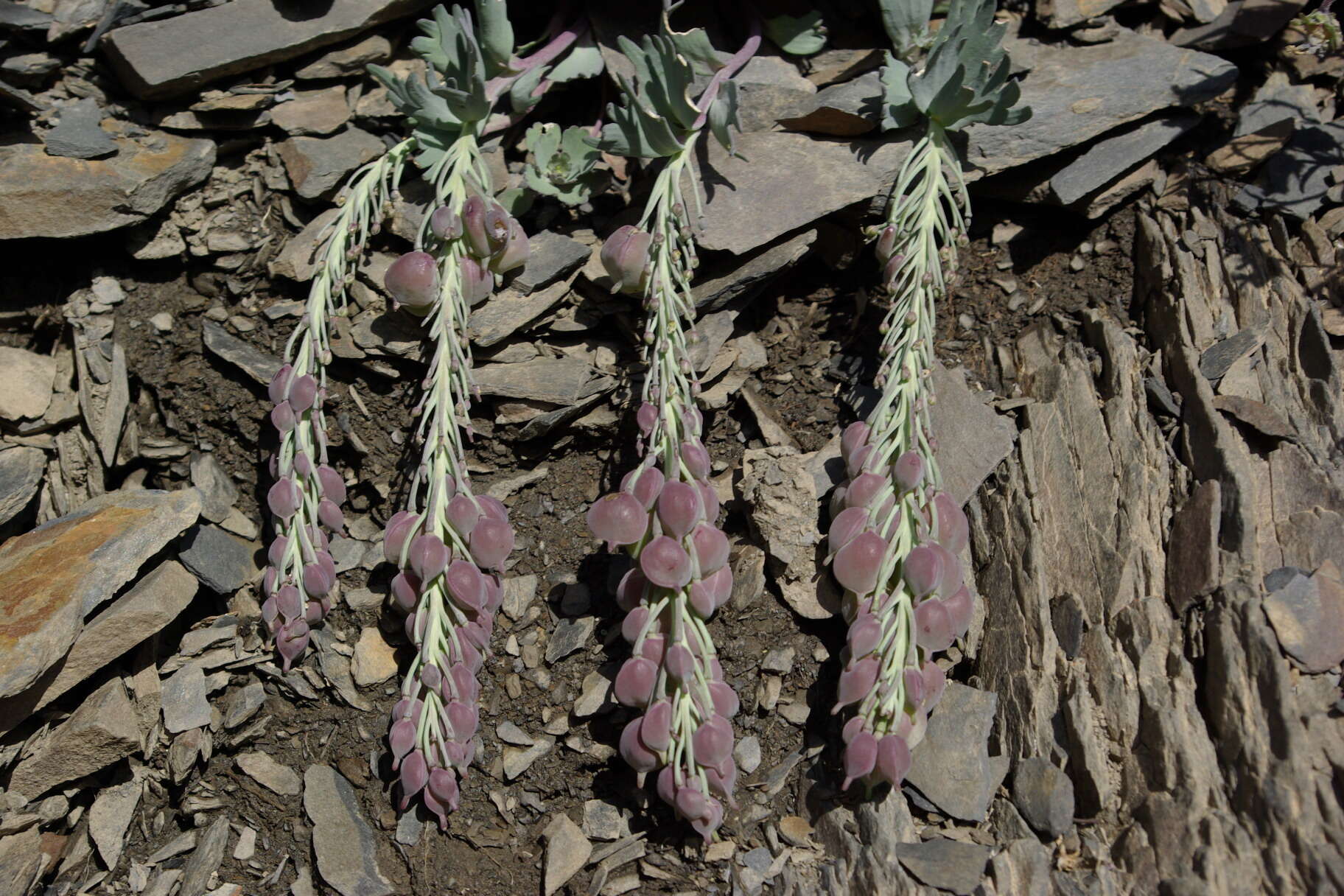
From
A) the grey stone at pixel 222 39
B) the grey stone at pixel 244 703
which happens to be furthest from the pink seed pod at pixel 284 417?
the grey stone at pixel 222 39

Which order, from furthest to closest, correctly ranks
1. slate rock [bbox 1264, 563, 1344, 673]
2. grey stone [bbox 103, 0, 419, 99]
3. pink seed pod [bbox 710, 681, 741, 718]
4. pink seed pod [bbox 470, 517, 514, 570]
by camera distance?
grey stone [bbox 103, 0, 419, 99]
pink seed pod [bbox 470, 517, 514, 570]
pink seed pod [bbox 710, 681, 741, 718]
slate rock [bbox 1264, 563, 1344, 673]

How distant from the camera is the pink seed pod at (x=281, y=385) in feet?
6.61

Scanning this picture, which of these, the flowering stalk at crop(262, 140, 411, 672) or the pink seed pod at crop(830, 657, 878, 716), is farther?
the flowering stalk at crop(262, 140, 411, 672)

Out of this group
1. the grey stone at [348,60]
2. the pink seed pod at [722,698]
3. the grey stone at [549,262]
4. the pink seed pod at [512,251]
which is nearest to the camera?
the pink seed pod at [722,698]

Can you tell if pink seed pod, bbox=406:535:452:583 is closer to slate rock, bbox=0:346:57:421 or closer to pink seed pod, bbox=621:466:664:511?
pink seed pod, bbox=621:466:664:511

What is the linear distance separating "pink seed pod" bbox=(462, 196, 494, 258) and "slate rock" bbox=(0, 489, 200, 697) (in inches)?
32.9

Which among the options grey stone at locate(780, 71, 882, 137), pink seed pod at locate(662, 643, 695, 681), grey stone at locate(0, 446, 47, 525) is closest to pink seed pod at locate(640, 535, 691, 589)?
pink seed pod at locate(662, 643, 695, 681)

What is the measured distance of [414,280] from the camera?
6.54ft

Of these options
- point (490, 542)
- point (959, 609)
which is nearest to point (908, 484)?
point (959, 609)

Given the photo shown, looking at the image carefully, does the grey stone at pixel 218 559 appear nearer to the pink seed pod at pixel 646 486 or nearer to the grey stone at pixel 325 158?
the grey stone at pixel 325 158

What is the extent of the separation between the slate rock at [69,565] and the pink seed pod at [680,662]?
1.14 meters

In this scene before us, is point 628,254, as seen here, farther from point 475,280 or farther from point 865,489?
point 865,489

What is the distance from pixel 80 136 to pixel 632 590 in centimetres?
179

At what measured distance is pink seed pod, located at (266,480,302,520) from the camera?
1976mm
